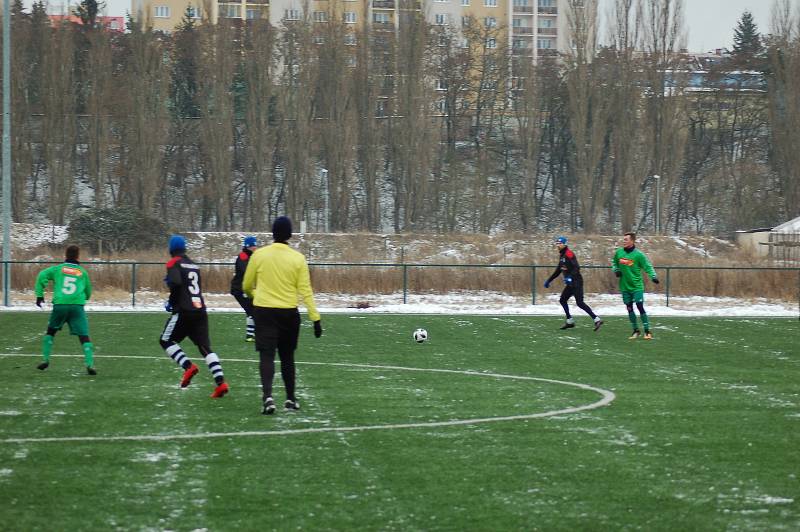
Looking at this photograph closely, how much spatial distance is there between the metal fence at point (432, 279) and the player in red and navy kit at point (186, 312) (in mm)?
22943

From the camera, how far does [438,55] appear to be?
8112cm

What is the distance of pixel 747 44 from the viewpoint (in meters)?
90.6

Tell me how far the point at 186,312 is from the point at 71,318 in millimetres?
3079

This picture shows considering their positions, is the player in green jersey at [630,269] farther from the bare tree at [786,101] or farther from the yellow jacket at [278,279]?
the bare tree at [786,101]

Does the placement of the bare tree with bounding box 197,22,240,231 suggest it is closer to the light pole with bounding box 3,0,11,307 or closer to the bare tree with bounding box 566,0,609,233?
the bare tree with bounding box 566,0,609,233

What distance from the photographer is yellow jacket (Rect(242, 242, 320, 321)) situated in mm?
11453

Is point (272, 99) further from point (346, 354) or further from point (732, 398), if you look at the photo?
point (732, 398)

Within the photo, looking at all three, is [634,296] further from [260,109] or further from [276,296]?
[260,109]

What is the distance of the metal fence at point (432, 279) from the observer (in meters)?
36.9

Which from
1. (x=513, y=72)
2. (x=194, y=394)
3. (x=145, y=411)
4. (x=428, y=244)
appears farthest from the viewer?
(x=513, y=72)

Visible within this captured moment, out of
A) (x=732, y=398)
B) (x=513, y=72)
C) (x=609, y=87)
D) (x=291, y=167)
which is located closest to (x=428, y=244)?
(x=291, y=167)

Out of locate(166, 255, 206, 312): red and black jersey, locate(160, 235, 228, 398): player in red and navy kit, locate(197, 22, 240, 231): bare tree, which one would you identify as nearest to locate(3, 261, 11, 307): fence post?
locate(160, 235, 228, 398): player in red and navy kit

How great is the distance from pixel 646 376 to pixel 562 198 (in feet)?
218

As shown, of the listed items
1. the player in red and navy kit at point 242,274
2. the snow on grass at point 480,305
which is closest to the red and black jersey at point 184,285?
the player in red and navy kit at point 242,274
